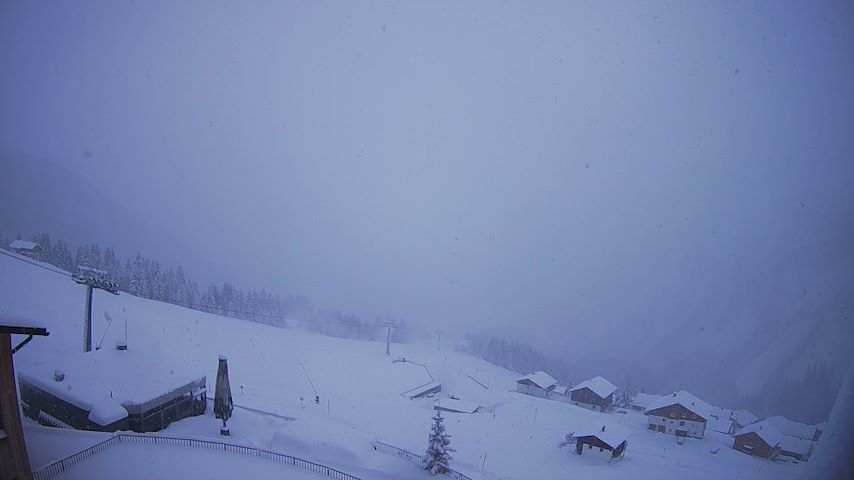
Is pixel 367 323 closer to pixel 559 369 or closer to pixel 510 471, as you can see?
pixel 559 369

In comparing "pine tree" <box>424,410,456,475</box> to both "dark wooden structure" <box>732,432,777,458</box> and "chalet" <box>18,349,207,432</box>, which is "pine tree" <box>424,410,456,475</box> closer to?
"chalet" <box>18,349,207,432</box>

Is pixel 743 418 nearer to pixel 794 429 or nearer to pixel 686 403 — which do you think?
pixel 794 429

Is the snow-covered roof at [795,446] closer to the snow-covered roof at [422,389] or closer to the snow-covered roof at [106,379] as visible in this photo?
the snow-covered roof at [422,389]

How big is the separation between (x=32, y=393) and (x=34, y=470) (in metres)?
9.61

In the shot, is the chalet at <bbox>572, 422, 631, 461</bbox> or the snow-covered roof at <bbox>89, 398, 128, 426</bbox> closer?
the snow-covered roof at <bbox>89, 398, 128, 426</bbox>

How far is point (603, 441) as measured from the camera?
26.1 metres

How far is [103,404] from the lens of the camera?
14859mm

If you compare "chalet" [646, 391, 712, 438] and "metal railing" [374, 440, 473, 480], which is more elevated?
"metal railing" [374, 440, 473, 480]

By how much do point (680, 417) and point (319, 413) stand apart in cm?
3525

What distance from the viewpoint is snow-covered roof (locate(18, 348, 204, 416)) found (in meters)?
15.3

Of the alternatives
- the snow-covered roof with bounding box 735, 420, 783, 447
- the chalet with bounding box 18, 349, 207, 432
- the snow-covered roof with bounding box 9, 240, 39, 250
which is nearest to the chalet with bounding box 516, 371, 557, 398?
the snow-covered roof with bounding box 735, 420, 783, 447

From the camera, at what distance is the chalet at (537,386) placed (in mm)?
49688

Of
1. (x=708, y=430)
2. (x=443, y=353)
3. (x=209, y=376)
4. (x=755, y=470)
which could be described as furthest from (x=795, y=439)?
(x=209, y=376)

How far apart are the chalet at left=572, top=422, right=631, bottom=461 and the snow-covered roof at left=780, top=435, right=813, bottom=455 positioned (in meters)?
18.5
